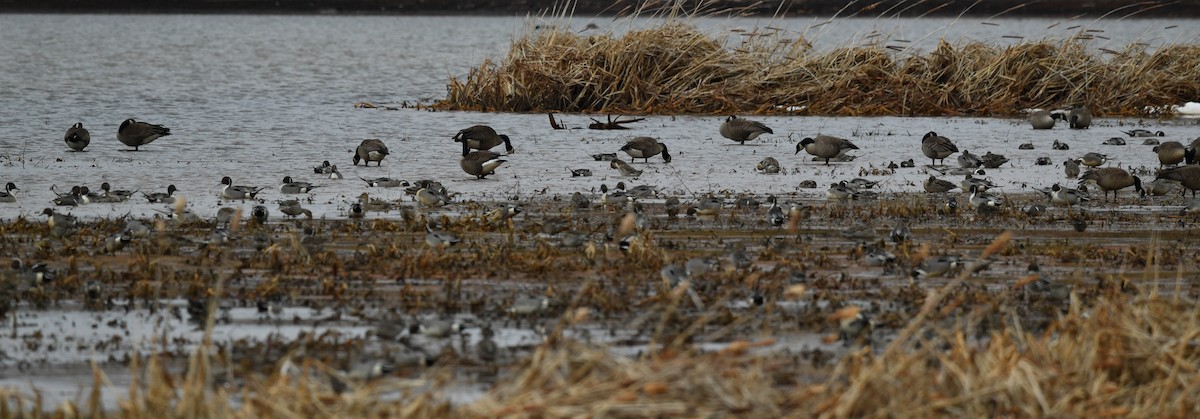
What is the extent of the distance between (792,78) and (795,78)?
0.19 feet

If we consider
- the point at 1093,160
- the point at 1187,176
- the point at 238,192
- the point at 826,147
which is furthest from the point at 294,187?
the point at 1093,160

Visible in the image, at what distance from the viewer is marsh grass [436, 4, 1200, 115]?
68.7 feet

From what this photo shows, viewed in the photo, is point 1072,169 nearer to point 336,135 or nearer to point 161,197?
point 161,197

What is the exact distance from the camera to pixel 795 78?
21.7 m

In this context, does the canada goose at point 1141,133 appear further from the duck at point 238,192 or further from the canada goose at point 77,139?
the canada goose at point 77,139

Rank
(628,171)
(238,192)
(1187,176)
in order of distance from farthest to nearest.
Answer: (628,171), (1187,176), (238,192)

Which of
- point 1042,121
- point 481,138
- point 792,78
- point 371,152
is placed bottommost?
point 371,152

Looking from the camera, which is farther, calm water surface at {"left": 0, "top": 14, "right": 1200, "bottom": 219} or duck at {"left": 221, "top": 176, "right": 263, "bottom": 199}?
calm water surface at {"left": 0, "top": 14, "right": 1200, "bottom": 219}

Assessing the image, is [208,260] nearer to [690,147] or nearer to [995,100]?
[690,147]

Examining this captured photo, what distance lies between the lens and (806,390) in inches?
189

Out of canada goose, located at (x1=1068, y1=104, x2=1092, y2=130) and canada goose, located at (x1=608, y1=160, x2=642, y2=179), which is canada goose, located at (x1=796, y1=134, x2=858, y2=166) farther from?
canada goose, located at (x1=1068, y1=104, x2=1092, y2=130)

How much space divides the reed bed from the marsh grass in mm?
21

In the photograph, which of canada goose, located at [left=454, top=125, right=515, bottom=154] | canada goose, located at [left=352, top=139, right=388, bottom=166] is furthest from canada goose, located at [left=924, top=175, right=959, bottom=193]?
canada goose, located at [left=352, top=139, right=388, bottom=166]

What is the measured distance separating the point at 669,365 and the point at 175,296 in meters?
3.51
